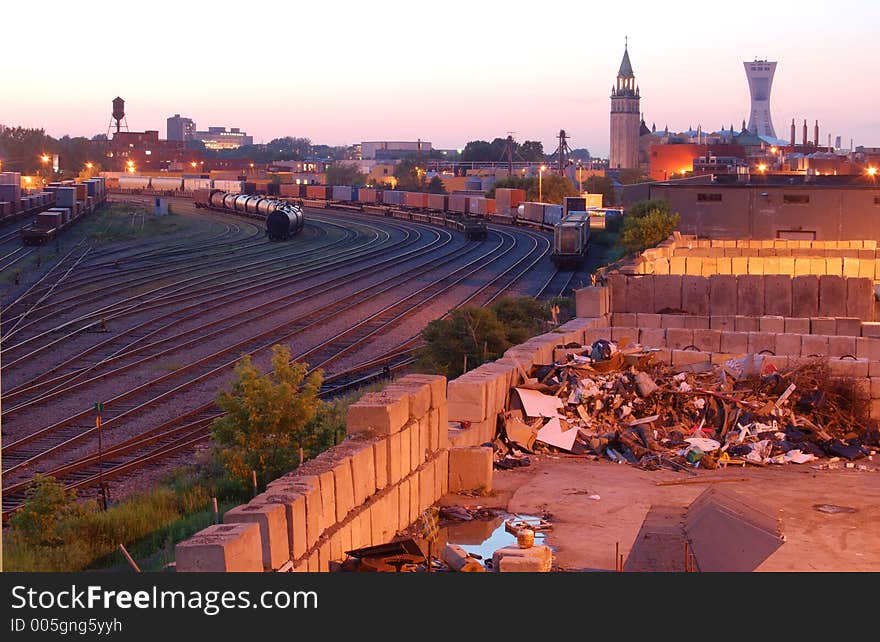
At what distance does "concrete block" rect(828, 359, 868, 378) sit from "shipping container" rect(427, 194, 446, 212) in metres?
Result: 75.5

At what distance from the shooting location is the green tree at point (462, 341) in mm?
21422

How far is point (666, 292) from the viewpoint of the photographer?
2517 cm

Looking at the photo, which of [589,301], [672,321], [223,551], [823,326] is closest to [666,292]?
[672,321]

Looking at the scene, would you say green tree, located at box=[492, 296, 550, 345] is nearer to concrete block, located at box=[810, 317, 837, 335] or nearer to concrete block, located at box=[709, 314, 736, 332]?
concrete block, located at box=[709, 314, 736, 332]

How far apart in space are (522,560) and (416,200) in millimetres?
87650

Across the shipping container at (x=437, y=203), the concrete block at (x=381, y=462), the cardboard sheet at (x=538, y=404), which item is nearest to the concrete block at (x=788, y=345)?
the cardboard sheet at (x=538, y=404)

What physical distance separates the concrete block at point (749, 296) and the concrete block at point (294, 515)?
18.3 meters

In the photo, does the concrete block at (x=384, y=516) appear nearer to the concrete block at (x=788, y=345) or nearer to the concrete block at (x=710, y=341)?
the concrete block at (x=710, y=341)

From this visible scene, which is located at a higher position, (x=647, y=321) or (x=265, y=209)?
(x=265, y=209)

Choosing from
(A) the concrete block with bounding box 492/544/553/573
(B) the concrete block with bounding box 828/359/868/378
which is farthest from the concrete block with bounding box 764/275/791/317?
(A) the concrete block with bounding box 492/544/553/573

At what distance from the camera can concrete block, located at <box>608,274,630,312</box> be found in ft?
81.1

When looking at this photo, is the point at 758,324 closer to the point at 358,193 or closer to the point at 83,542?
the point at 83,542

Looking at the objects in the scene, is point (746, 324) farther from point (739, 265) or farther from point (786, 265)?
point (739, 265)

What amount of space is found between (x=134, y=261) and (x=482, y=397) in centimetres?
4127
